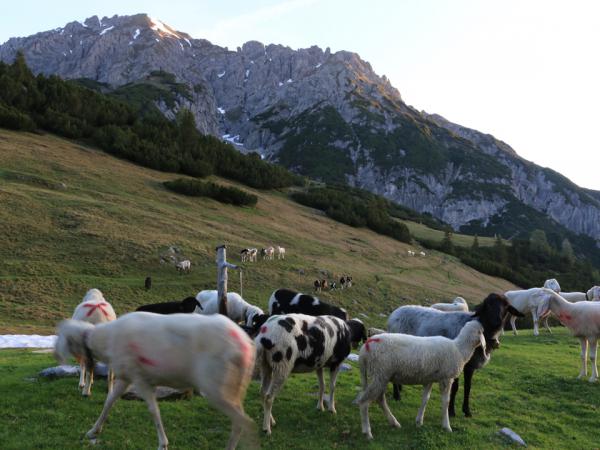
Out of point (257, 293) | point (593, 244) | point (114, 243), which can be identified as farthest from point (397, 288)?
point (593, 244)

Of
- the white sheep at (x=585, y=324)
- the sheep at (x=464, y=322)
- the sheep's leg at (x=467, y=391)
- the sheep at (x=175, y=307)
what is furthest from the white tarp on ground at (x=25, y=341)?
the white sheep at (x=585, y=324)

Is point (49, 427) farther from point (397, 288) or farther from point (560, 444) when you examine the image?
point (397, 288)

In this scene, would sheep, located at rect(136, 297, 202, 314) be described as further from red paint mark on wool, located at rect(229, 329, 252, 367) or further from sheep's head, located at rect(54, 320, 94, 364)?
red paint mark on wool, located at rect(229, 329, 252, 367)

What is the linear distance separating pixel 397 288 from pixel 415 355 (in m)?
37.2

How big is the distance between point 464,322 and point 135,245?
104 ft

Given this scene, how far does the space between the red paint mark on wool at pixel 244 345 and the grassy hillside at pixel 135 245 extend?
67.0 feet

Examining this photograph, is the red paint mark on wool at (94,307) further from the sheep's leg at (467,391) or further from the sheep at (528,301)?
the sheep at (528,301)

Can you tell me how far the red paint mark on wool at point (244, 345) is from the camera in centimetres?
705

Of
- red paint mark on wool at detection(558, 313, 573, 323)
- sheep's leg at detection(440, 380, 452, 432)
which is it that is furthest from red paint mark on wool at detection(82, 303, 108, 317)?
red paint mark on wool at detection(558, 313, 573, 323)

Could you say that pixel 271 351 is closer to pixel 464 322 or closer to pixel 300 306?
pixel 464 322

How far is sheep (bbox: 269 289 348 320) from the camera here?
19.0m

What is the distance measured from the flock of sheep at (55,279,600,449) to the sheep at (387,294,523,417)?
1.2 inches

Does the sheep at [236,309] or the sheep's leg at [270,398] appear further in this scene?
the sheep at [236,309]

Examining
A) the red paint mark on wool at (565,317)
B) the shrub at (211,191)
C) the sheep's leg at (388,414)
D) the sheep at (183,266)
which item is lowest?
the sheep at (183,266)
